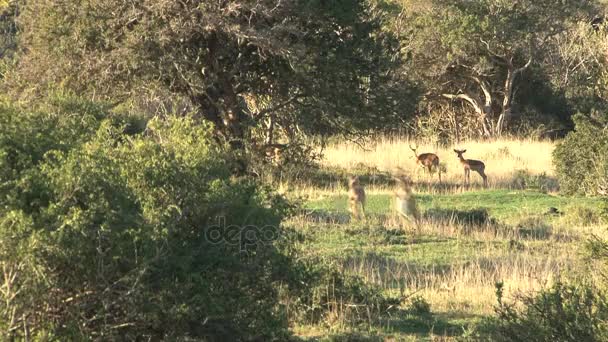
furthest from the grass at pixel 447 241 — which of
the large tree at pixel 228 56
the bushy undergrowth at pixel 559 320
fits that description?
the large tree at pixel 228 56

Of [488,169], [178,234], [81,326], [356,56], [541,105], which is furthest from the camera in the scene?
[541,105]

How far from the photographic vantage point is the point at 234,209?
233 inches

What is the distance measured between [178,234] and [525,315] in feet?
8.09

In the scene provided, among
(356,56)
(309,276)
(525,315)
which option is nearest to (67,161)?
(309,276)

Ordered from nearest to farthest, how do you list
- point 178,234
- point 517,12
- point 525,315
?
point 178,234 → point 525,315 → point 517,12

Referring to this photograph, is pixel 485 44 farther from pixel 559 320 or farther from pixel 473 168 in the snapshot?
pixel 559 320

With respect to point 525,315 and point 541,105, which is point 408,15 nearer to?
point 541,105

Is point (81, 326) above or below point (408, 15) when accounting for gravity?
below

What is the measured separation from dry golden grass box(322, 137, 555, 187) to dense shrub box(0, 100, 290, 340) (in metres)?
14.1

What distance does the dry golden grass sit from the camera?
21175 mm

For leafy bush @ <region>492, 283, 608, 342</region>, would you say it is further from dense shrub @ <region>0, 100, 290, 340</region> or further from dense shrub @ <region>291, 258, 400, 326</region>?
dense shrub @ <region>291, 258, 400, 326</region>

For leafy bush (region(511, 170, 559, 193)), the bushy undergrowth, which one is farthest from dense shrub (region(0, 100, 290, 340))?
leafy bush (region(511, 170, 559, 193))

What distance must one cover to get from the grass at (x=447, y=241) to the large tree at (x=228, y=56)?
175 centimetres

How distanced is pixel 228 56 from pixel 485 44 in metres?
15.0
